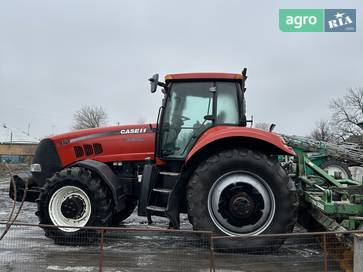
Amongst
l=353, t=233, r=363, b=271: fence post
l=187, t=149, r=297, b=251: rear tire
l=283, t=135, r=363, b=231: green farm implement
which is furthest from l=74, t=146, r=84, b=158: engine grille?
l=353, t=233, r=363, b=271: fence post

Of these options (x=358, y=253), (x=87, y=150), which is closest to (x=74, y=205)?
(x=87, y=150)

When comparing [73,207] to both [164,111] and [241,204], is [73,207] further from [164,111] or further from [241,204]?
[241,204]

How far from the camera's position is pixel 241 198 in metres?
5.71

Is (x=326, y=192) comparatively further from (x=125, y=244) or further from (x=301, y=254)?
(x=125, y=244)

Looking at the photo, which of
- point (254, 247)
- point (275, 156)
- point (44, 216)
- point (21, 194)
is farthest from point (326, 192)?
point (21, 194)

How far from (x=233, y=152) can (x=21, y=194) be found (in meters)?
3.99

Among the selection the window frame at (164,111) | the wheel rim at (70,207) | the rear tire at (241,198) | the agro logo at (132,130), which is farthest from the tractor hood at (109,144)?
the rear tire at (241,198)

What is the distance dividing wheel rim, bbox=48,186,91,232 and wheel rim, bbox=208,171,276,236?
2001 mm

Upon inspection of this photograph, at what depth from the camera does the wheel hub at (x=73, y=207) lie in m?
6.37

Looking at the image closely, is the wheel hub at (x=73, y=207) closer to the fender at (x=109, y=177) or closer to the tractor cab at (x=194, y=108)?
the fender at (x=109, y=177)

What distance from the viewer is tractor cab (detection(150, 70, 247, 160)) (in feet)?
21.2

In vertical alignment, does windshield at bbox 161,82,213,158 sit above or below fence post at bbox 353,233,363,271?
above

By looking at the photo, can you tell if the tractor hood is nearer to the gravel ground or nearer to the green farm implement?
the gravel ground

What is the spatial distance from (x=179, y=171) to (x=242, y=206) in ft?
4.50
